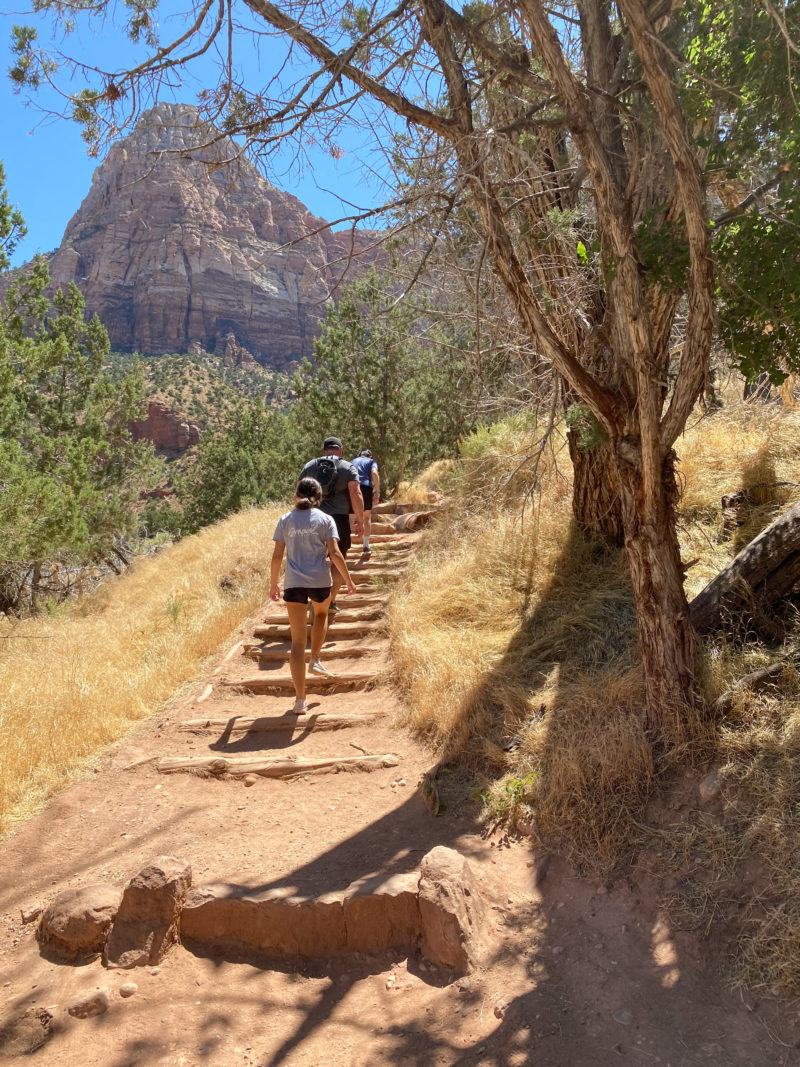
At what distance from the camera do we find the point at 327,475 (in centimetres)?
752

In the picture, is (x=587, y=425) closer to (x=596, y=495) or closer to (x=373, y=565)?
(x=596, y=495)

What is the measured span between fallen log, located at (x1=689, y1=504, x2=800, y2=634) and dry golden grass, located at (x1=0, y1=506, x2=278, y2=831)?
14.5ft

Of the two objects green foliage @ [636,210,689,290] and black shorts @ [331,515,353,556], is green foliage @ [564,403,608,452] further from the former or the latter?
black shorts @ [331,515,353,556]

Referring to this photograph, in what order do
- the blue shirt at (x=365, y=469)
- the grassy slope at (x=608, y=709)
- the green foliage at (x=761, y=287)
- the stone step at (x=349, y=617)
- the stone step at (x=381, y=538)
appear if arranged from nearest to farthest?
the grassy slope at (x=608, y=709) → the green foliage at (x=761, y=287) → the stone step at (x=349, y=617) → the blue shirt at (x=365, y=469) → the stone step at (x=381, y=538)

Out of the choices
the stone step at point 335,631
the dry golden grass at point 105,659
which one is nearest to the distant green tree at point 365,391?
the dry golden grass at point 105,659

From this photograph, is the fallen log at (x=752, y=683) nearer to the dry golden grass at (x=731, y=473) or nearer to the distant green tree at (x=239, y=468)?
the dry golden grass at (x=731, y=473)

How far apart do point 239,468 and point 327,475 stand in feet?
68.5

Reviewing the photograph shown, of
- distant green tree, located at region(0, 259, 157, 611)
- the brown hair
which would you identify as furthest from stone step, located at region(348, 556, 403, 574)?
distant green tree, located at region(0, 259, 157, 611)

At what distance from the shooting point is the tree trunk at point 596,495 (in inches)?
253

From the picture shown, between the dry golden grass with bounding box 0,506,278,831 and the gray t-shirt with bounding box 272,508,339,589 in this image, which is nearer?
the dry golden grass with bounding box 0,506,278,831

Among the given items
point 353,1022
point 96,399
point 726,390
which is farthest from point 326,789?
point 96,399

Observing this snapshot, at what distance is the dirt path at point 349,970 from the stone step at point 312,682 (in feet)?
5.22

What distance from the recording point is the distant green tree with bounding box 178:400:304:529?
1043 inches

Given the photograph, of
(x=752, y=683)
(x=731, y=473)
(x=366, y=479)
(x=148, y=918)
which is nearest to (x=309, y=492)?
(x=148, y=918)
